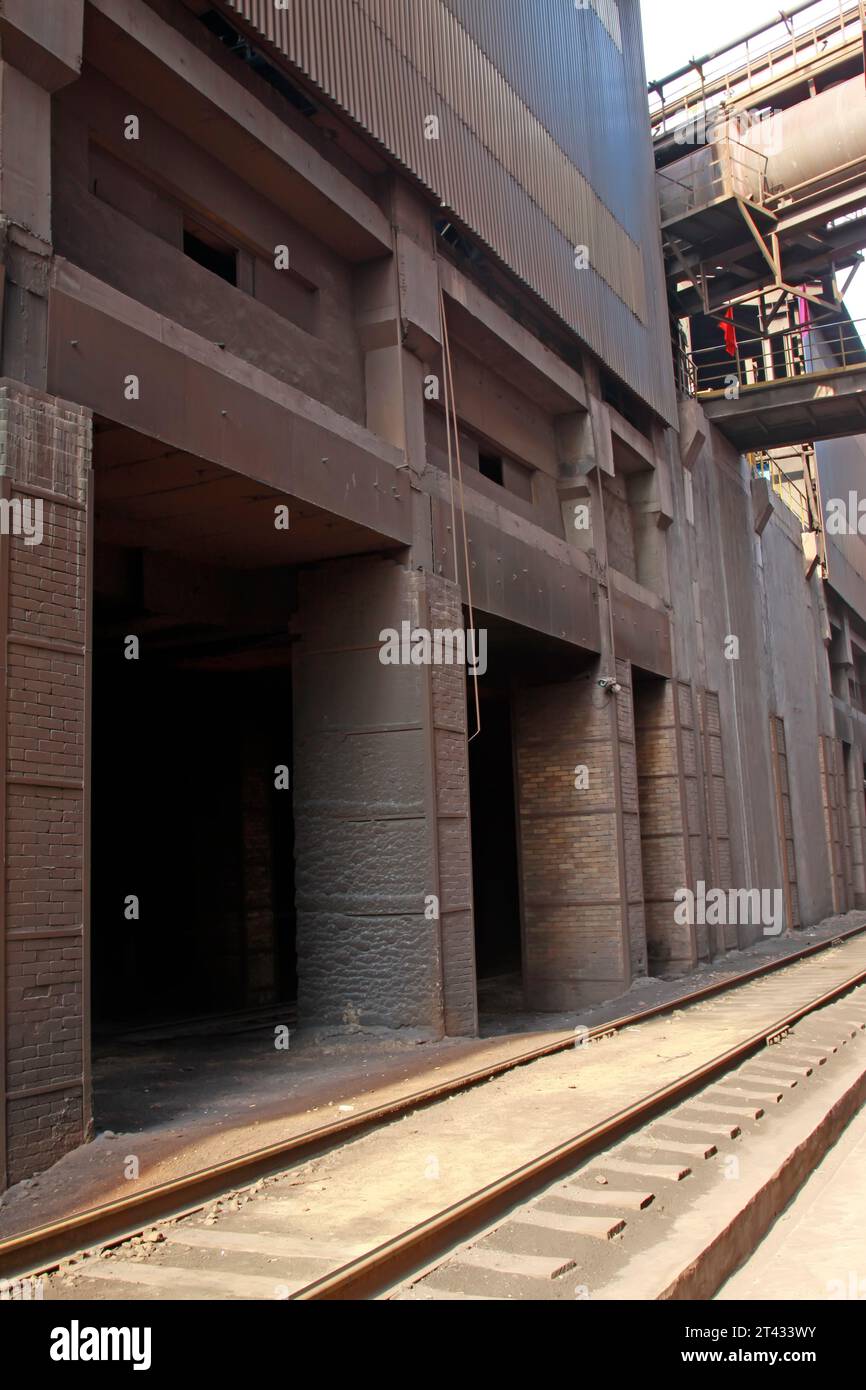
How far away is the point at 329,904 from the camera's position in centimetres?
1120

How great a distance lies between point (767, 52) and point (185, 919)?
19.4 metres

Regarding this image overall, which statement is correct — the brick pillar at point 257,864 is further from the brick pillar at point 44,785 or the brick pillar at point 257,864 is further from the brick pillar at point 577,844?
the brick pillar at point 44,785

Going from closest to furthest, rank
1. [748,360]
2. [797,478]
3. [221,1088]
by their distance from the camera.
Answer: [221,1088], [748,360], [797,478]

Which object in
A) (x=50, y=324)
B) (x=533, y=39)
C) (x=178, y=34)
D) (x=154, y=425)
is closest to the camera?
(x=50, y=324)

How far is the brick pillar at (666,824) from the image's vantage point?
59.1 feet

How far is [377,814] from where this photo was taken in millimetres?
11117

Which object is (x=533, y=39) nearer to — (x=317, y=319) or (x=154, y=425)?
(x=317, y=319)

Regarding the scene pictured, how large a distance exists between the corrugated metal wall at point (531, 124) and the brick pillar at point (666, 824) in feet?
17.1

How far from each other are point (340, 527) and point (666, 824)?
966 centimetres

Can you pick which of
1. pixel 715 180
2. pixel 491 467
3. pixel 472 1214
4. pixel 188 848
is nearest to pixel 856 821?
pixel 715 180

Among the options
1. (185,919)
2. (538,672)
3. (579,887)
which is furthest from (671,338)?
(185,919)

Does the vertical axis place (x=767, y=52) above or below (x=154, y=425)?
above

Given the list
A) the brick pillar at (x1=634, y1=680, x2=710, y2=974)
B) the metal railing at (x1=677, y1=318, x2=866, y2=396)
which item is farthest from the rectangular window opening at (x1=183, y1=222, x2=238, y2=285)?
the metal railing at (x1=677, y1=318, x2=866, y2=396)

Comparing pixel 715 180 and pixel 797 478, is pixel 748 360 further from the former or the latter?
pixel 797 478
